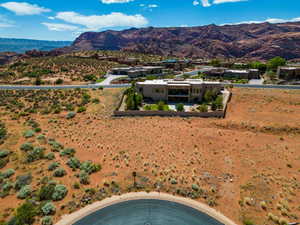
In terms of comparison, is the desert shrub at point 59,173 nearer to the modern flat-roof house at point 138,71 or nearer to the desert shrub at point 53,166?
the desert shrub at point 53,166

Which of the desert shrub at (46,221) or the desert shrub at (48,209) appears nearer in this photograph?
the desert shrub at (46,221)

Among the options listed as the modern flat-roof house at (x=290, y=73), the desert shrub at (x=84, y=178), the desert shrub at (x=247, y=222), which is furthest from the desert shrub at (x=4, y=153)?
the modern flat-roof house at (x=290, y=73)

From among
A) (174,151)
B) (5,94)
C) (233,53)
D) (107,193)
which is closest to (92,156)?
(107,193)

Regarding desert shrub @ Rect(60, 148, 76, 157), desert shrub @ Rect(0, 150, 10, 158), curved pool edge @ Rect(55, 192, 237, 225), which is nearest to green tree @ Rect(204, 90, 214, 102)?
curved pool edge @ Rect(55, 192, 237, 225)

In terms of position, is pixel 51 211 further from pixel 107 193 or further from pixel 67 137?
pixel 67 137

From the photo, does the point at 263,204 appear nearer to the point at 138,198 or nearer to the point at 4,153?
the point at 138,198
